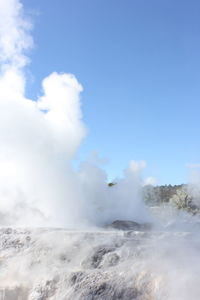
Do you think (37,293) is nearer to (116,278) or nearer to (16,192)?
(116,278)

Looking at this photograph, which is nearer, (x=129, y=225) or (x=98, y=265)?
(x=98, y=265)

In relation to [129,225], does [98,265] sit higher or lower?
lower

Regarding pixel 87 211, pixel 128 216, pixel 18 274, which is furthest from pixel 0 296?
pixel 128 216

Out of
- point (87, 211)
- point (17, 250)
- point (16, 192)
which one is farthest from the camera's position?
point (16, 192)

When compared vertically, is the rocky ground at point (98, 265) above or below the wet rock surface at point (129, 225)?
below

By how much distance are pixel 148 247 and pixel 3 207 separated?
11041mm

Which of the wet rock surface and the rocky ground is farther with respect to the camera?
the wet rock surface

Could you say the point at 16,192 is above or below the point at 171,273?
above

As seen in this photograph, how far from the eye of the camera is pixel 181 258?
33.4 feet

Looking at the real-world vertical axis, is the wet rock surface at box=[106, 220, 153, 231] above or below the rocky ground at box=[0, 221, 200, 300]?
above

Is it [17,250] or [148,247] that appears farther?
[17,250]

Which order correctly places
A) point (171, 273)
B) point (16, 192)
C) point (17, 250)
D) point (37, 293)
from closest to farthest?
point (171, 273) < point (37, 293) < point (17, 250) < point (16, 192)

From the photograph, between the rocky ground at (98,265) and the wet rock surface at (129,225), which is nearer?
the rocky ground at (98,265)

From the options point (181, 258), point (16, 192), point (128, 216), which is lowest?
point (181, 258)
